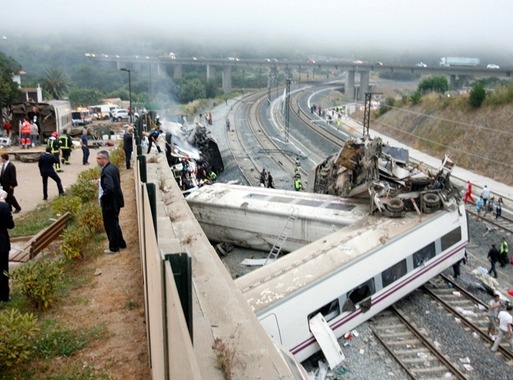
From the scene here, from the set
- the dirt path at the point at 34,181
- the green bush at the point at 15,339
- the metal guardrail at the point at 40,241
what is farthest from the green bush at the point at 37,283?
the dirt path at the point at 34,181

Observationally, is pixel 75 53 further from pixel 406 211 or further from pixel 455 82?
pixel 406 211

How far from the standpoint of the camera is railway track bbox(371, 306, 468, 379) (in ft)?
39.0

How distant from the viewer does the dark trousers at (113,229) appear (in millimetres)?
9695

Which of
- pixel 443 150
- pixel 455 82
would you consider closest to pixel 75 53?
pixel 455 82

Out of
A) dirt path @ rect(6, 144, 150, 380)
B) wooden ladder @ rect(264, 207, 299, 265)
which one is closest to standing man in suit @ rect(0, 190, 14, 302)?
dirt path @ rect(6, 144, 150, 380)

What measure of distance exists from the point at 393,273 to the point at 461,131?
31755 mm

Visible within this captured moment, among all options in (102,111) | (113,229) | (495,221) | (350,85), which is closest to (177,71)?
(350,85)

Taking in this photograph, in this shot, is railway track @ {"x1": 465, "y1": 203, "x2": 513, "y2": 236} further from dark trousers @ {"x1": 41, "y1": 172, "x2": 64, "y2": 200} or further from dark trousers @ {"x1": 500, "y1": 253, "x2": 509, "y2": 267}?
dark trousers @ {"x1": 41, "y1": 172, "x2": 64, "y2": 200}

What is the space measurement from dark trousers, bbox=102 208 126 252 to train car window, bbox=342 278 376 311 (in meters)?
5.72

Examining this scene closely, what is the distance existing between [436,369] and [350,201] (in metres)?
7.77

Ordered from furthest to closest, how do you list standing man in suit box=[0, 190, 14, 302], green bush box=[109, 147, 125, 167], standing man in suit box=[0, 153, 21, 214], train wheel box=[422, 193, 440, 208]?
1. green bush box=[109, 147, 125, 167]
2. train wheel box=[422, 193, 440, 208]
3. standing man in suit box=[0, 153, 21, 214]
4. standing man in suit box=[0, 190, 14, 302]

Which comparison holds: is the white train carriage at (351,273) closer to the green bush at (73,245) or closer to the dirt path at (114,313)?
the dirt path at (114,313)

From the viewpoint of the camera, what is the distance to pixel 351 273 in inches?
516

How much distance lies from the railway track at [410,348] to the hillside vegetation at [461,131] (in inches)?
883
